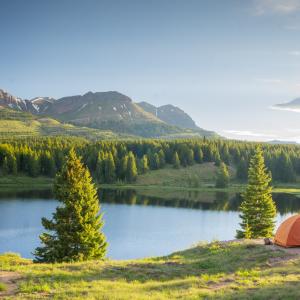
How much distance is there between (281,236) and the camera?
34.0 meters

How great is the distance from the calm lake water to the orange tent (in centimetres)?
2864

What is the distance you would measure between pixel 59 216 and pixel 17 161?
13797cm

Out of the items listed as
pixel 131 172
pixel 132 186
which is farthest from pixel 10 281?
pixel 131 172

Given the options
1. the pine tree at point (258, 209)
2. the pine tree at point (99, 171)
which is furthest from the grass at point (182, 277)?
the pine tree at point (99, 171)

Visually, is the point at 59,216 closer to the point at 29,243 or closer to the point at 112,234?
the point at 29,243

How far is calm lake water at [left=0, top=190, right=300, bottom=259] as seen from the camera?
66188 millimetres

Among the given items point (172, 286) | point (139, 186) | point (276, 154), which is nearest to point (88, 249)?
point (172, 286)

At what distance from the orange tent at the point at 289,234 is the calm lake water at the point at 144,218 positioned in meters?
28.6

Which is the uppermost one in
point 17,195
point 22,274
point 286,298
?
point 286,298

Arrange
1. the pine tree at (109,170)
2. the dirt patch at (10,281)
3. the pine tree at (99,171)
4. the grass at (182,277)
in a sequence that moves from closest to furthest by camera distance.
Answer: the grass at (182,277) → the dirt patch at (10,281) → the pine tree at (109,170) → the pine tree at (99,171)

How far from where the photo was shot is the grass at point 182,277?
1936 centimetres

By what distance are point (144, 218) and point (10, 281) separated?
7350cm

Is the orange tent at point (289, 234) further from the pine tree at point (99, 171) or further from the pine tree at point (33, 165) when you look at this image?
the pine tree at point (33, 165)

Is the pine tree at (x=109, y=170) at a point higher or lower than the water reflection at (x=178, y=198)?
higher
